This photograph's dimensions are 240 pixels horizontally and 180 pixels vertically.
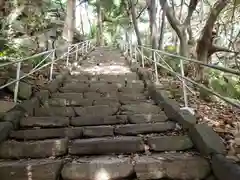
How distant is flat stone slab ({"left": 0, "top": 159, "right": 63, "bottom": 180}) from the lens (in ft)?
8.93

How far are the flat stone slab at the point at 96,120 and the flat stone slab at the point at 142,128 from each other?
0.28 meters

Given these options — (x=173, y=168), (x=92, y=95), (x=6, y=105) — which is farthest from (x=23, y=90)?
(x=173, y=168)

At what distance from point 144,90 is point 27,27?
258 inches

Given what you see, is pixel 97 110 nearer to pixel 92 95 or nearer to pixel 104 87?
pixel 92 95

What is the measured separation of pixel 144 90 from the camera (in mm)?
6031

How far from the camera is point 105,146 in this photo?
3209 millimetres

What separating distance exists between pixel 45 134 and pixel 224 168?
208cm

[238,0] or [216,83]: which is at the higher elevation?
[238,0]

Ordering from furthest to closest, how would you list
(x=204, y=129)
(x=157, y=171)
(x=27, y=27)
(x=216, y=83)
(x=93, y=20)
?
(x=93, y=20) → (x=27, y=27) → (x=216, y=83) → (x=204, y=129) → (x=157, y=171)

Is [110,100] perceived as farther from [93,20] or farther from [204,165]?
[93,20]

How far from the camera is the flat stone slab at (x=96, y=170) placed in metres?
2.75

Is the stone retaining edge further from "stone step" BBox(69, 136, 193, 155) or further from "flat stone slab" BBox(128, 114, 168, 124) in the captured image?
"flat stone slab" BBox(128, 114, 168, 124)

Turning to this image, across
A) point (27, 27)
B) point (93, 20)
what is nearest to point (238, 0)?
point (27, 27)

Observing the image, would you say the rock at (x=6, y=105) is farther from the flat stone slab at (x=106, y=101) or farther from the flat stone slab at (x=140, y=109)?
the flat stone slab at (x=140, y=109)
